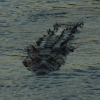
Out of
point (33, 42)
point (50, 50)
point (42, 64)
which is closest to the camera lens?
point (42, 64)

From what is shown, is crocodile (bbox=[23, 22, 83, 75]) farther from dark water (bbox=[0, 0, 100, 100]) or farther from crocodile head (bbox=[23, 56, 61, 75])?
dark water (bbox=[0, 0, 100, 100])

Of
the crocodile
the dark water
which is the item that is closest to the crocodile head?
the crocodile

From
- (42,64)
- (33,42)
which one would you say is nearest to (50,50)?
(42,64)

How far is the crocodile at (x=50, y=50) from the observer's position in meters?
12.2

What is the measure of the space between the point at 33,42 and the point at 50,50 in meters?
1.90

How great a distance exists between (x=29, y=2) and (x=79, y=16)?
11.5 ft

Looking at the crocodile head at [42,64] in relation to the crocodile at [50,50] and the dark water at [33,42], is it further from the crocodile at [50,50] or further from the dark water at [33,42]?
the dark water at [33,42]

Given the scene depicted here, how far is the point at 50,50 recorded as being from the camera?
13.6 m

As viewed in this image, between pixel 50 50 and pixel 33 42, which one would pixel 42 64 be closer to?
pixel 50 50

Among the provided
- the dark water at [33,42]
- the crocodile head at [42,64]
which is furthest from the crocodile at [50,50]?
the dark water at [33,42]

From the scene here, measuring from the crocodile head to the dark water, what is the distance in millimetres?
193

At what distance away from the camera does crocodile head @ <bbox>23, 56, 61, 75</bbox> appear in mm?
11992

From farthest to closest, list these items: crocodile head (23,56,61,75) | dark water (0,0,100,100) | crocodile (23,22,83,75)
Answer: crocodile (23,22,83,75) < crocodile head (23,56,61,75) < dark water (0,0,100,100)

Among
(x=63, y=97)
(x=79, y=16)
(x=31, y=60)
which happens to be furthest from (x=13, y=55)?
(x=79, y=16)
